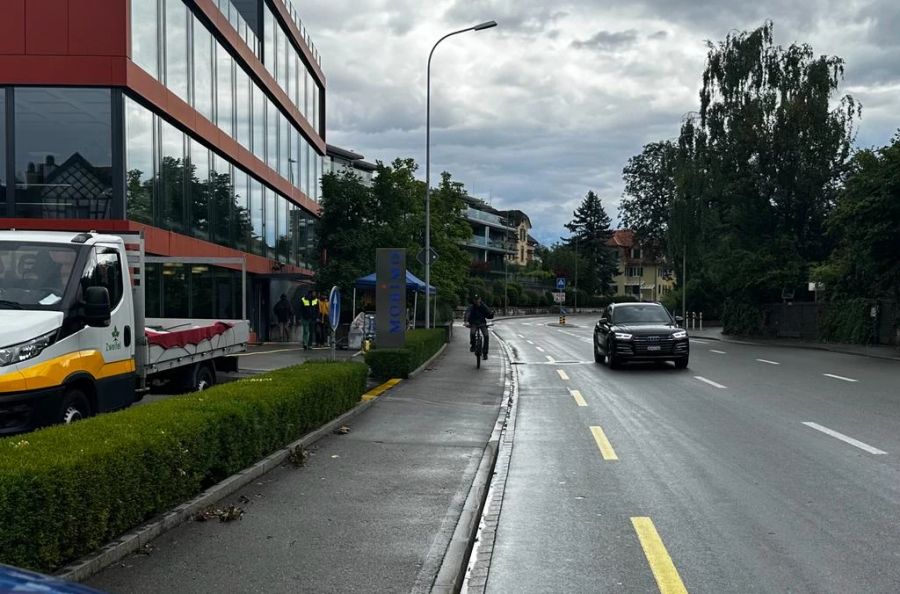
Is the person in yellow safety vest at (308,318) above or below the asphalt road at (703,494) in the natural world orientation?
above

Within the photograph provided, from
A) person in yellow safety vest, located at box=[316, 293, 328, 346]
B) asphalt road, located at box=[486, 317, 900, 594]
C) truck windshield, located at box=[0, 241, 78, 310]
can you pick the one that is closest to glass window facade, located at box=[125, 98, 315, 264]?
person in yellow safety vest, located at box=[316, 293, 328, 346]

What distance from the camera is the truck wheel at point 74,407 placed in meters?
8.02

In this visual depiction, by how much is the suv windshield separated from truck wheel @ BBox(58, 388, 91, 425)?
15319mm

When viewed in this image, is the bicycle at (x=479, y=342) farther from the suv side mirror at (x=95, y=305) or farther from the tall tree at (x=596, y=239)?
the tall tree at (x=596, y=239)

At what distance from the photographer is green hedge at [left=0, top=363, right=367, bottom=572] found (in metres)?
4.49

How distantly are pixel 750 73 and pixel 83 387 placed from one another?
42.0 metres

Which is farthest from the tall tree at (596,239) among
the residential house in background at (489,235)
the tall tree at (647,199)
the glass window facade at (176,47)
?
the glass window facade at (176,47)

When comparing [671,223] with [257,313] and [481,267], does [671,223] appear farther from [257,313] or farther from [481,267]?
[481,267]

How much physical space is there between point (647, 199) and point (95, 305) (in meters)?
75.3

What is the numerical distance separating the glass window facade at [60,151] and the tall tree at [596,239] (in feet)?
342

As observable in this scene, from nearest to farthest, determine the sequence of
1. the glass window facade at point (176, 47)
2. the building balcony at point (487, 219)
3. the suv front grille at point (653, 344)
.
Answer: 1. the suv front grille at point (653, 344)
2. the glass window facade at point (176, 47)
3. the building balcony at point (487, 219)

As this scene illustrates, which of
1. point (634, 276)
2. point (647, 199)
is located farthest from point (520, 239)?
point (647, 199)

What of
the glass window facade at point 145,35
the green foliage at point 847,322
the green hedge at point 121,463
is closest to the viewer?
the green hedge at point 121,463

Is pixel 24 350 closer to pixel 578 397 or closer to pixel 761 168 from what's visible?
pixel 578 397
